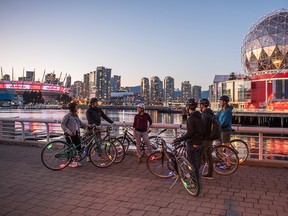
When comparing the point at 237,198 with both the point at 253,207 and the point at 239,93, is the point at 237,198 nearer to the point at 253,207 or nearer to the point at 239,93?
the point at 253,207

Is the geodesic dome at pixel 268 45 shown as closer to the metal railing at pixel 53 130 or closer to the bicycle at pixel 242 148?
the metal railing at pixel 53 130

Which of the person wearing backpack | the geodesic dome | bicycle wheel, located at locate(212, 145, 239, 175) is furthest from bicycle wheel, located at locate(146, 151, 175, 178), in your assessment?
the geodesic dome

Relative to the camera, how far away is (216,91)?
87.6 meters

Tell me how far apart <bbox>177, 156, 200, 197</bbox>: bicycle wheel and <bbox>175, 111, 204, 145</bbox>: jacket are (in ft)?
1.58

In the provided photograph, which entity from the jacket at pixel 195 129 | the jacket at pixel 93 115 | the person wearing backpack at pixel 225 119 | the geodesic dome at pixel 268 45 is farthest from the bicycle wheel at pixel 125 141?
the geodesic dome at pixel 268 45

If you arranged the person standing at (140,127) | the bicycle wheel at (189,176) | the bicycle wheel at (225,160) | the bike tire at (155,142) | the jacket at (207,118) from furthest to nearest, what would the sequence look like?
the bike tire at (155,142), the person standing at (140,127), the bicycle wheel at (225,160), the jacket at (207,118), the bicycle wheel at (189,176)

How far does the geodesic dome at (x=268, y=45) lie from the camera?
225ft

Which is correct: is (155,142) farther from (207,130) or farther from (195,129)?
(195,129)

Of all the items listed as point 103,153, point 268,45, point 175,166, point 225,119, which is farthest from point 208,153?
point 268,45

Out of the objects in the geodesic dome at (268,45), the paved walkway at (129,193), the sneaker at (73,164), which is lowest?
the paved walkway at (129,193)

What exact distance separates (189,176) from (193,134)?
2.94ft

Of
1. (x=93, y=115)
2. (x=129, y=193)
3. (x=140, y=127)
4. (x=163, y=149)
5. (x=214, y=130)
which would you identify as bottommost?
(x=129, y=193)

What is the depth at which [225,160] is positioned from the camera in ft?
25.3

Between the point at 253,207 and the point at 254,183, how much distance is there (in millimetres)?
1724
